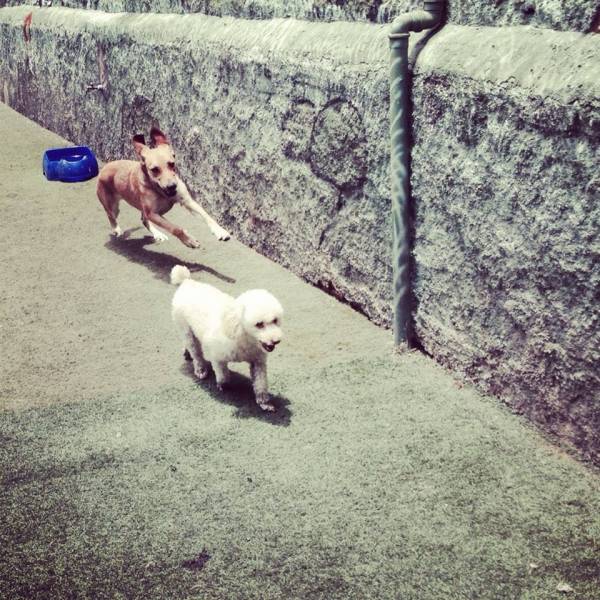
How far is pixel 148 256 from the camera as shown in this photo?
6.61 meters

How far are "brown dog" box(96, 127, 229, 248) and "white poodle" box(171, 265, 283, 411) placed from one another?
1468 millimetres

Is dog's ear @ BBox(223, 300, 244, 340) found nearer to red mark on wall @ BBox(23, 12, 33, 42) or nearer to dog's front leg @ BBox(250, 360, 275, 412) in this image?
dog's front leg @ BBox(250, 360, 275, 412)

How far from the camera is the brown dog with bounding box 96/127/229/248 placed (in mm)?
6129

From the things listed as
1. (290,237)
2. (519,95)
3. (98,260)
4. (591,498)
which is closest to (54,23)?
(98,260)

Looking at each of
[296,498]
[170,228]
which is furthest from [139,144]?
[296,498]

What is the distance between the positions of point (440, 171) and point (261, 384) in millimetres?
1554

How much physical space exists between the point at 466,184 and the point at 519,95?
59 centimetres

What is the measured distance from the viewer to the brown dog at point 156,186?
6.13 metres

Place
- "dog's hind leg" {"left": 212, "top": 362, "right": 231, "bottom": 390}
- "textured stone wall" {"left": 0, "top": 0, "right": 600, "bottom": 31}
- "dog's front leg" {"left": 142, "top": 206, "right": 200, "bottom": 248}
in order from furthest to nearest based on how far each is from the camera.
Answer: "dog's front leg" {"left": 142, "top": 206, "right": 200, "bottom": 248} → "dog's hind leg" {"left": 212, "top": 362, "right": 231, "bottom": 390} → "textured stone wall" {"left": 0, "top": 0, "right": 600, "bottom": 31}

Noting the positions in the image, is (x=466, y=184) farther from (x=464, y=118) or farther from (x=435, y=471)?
(x=435, y=471)

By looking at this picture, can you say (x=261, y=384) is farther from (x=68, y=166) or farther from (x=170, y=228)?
(x=68, y=166)

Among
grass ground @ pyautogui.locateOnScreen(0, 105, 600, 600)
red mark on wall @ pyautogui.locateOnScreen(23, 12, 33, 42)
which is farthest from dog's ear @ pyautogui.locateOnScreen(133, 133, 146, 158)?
red mark on wall @ pyautogui.locateOnScreen(23, 12, 33, 42)

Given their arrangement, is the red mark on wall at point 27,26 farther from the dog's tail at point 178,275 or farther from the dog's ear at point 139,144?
the dog's tail at point 178,275

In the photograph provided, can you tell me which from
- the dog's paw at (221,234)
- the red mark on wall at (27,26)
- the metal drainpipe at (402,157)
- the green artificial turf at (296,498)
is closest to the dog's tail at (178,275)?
the green artificial turf at (296,498)
